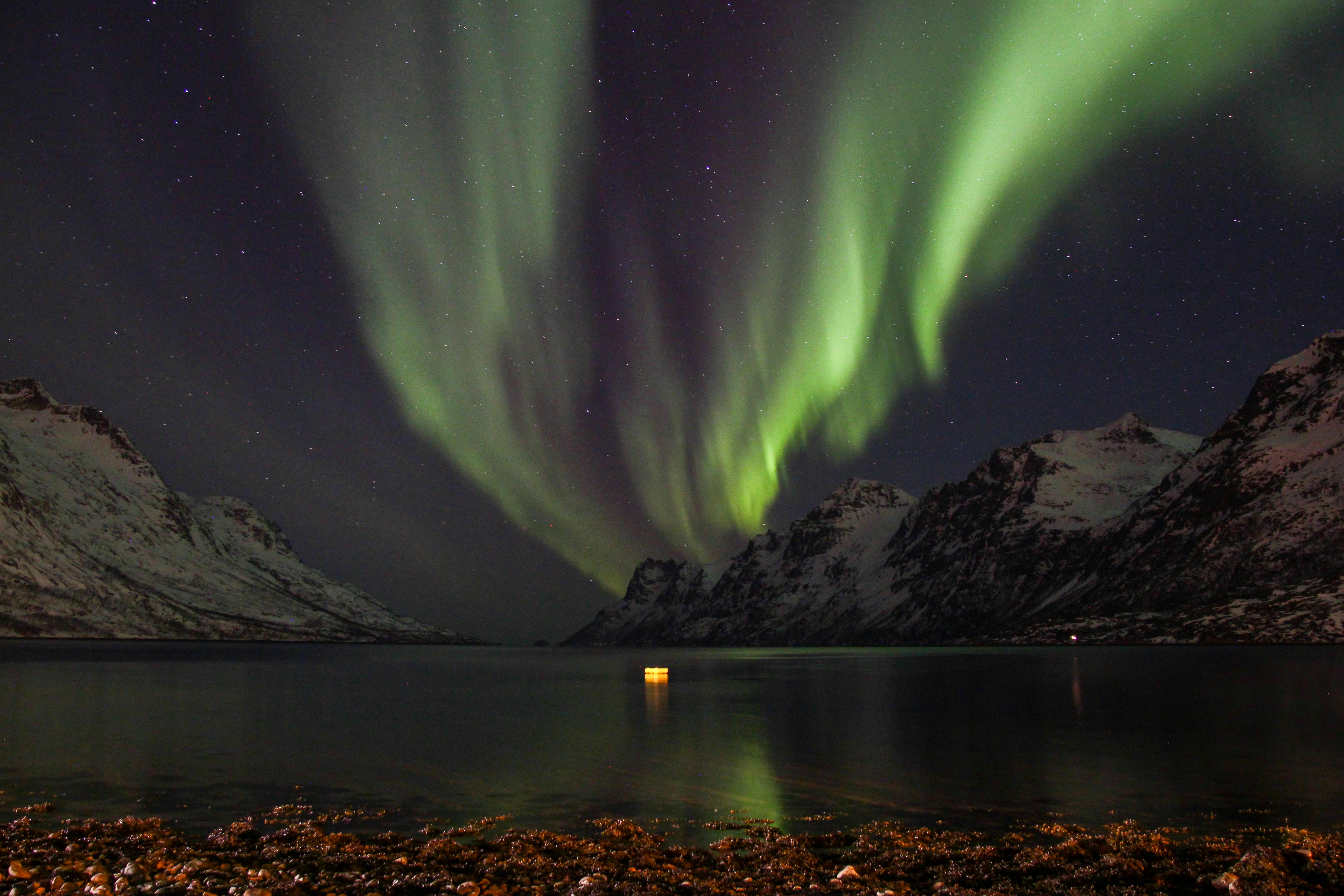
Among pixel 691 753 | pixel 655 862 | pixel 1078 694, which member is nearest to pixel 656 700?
pixel 691 753

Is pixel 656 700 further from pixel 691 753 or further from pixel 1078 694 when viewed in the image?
pixel 1078 694

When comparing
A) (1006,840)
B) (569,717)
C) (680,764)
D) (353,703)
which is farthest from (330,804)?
(353,703)

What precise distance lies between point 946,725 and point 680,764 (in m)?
22.2

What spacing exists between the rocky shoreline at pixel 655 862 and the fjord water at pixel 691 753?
2650 millimetres

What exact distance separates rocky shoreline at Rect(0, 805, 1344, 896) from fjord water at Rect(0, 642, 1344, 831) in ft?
8.70

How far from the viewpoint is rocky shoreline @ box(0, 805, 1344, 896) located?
18.3 m

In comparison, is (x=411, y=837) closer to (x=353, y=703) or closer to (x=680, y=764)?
(x=680, y=764)

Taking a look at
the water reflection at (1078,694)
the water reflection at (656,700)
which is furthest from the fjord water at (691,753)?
the water reflection at (656,700)

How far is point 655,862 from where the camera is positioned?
69.4 feet

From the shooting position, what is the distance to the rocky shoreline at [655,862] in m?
18.3

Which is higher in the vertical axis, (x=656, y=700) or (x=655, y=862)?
(x=655, y=862)

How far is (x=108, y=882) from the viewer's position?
60.2ft

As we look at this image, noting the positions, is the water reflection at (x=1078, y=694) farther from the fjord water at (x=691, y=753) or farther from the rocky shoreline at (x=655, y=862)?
the rocky shoreline at (x=655, y=862)

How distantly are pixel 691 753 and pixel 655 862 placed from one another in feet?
75.7
